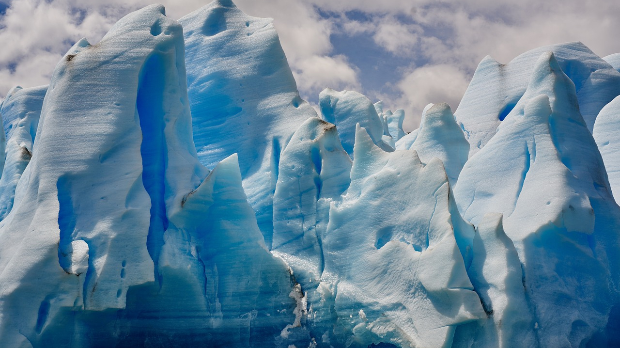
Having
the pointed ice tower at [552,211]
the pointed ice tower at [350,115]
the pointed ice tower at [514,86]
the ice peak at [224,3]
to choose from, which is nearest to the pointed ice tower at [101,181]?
the ice peak at [224,3]

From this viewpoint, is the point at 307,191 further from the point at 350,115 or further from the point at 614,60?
the point at 614,60

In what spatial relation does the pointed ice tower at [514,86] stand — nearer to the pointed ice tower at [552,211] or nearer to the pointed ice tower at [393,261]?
the pointed ice tower at [552,211]

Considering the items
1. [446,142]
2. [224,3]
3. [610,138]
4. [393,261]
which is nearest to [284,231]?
[393,261]

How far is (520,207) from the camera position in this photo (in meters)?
5.83

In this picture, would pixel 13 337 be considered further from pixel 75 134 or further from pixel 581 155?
pixel 581 155

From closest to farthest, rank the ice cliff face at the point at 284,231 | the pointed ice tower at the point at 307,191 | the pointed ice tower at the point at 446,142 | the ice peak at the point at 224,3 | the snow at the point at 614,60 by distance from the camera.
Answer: the ice cliff face at the point at 284,231 < the pointed ice tower at the point at 307,191 < the ice peak at the point at 224,3 < the pointed ice tower at the point at 446,142 < the snow at the point at 614,60

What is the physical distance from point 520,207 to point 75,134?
506 cm

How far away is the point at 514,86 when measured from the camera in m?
10.6

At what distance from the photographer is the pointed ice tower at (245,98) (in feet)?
22.9

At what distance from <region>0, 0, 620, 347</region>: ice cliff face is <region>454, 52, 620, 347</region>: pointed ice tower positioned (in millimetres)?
22

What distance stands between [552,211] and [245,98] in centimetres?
434

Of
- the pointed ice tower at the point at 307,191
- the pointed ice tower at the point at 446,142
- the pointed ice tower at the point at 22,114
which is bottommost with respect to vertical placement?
the pointed ice tower at the point at 22,114

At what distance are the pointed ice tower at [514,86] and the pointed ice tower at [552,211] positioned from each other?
3806mm

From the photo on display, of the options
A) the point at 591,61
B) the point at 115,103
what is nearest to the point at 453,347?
the point at 115,103
